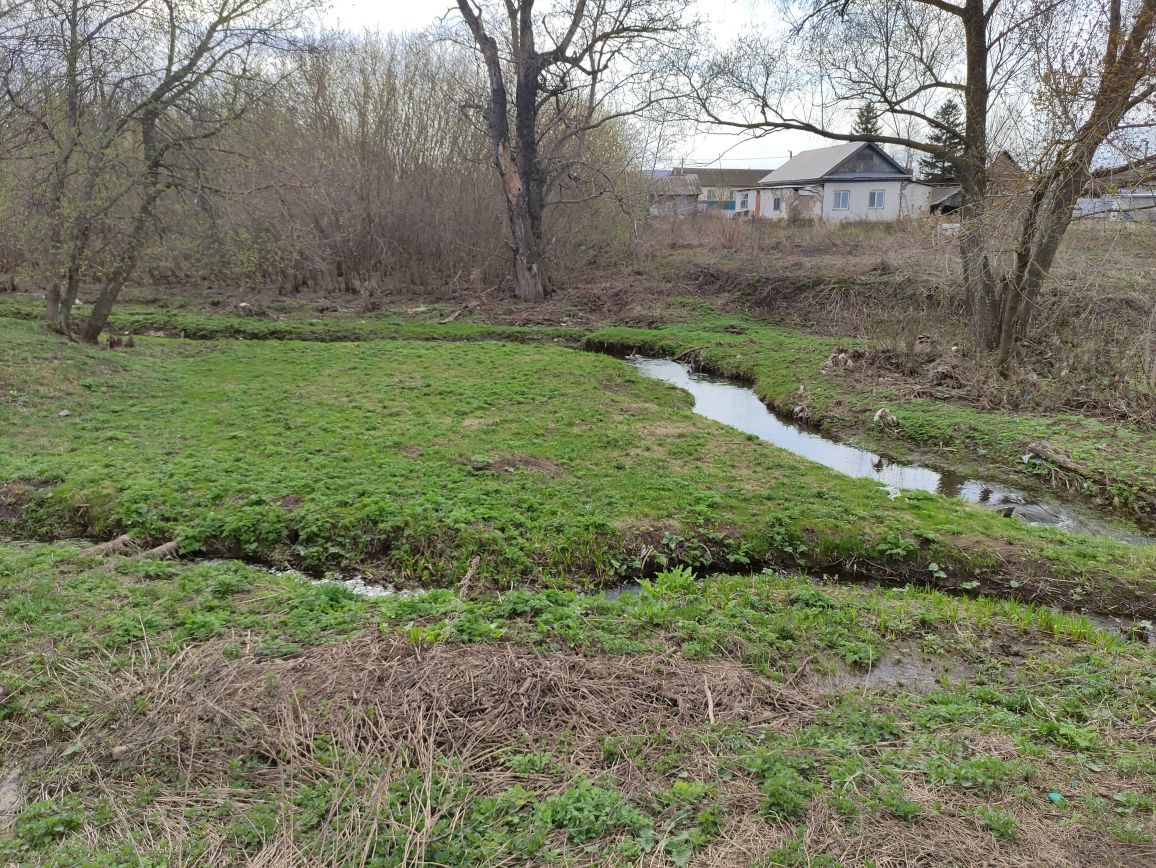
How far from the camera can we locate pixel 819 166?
48375 mm

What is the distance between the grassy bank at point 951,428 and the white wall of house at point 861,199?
33157mm

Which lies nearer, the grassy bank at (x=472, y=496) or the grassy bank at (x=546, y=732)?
the grassy bank at (x=546, y=732)

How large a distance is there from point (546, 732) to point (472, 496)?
12.8ft

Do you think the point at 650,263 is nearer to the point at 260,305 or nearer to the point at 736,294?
the point at 736,294

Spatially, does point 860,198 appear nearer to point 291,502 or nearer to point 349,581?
point 291,502

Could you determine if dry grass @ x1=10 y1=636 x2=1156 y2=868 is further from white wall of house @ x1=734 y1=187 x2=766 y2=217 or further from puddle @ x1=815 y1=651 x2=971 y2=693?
white wall of house @ x1=734 y1=187 x2=766 y2=217

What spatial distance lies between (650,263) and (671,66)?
26.9 feet

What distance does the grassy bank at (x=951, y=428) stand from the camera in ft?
29.0

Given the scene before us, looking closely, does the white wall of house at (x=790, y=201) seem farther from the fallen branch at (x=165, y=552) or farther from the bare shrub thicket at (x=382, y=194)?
the fallen branch at (x=165, y=552)

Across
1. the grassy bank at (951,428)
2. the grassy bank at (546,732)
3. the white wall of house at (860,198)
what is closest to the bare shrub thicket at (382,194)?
the grassy bank at (951,428)

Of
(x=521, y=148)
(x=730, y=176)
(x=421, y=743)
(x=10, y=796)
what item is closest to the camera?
(x=10, y=796)

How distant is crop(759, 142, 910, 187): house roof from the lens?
45594mm

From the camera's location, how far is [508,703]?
397cm

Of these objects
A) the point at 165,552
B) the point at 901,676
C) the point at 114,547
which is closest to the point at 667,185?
the point at 165,552
